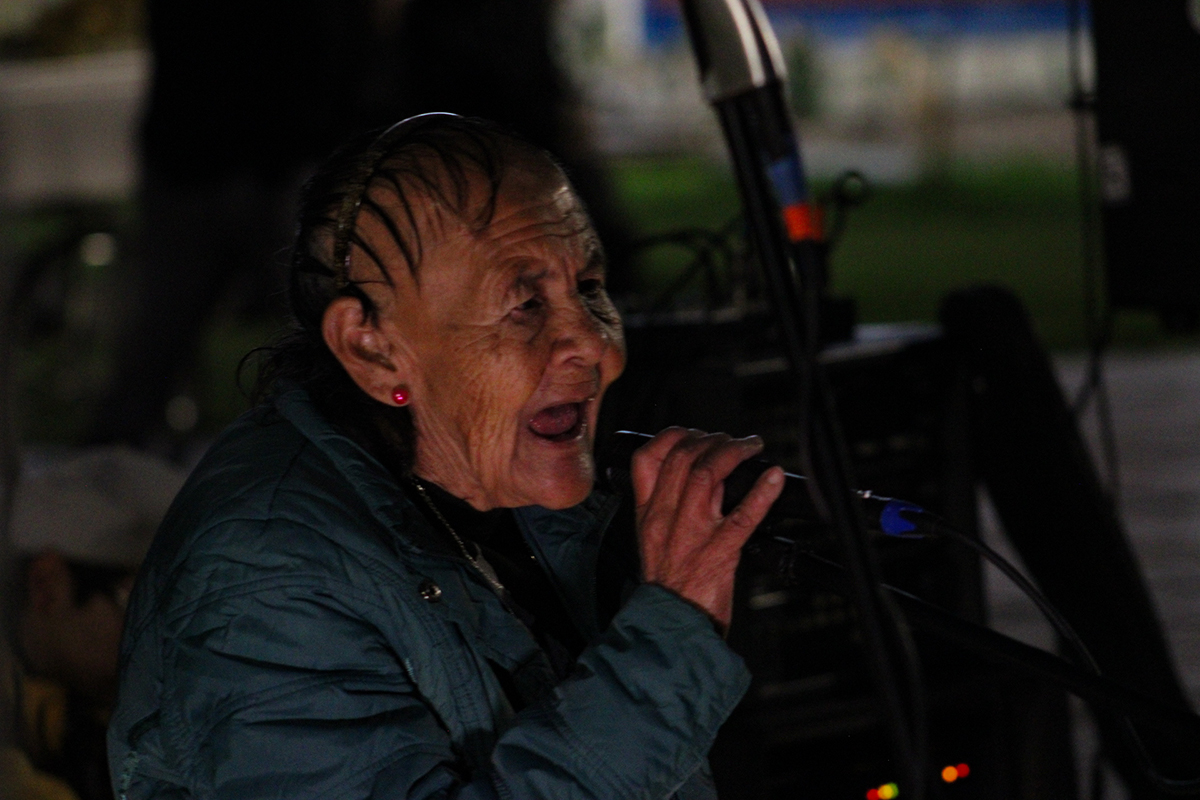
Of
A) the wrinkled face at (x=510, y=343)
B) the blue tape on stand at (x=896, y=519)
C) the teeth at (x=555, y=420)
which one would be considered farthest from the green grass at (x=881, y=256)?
the blue tape on stand at (x=896, y=519)

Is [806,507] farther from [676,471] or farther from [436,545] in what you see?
[436,545]

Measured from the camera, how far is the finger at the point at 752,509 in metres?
1.55

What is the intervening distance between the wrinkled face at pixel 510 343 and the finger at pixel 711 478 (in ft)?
0.80

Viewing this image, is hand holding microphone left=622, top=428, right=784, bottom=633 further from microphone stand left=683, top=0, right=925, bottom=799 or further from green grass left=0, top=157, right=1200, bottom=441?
green grass left=0, top=157, right=1200, bottom=441

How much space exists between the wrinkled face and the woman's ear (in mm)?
11

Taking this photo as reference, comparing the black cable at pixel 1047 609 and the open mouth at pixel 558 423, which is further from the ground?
the open mouth at pixel 558 423

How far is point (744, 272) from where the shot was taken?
9.62 ft

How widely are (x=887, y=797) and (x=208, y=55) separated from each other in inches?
154

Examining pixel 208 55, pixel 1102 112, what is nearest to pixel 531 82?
pixel 208 55

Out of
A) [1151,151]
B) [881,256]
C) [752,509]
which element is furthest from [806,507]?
[881,256]

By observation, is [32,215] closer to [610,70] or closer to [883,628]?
[610,70]

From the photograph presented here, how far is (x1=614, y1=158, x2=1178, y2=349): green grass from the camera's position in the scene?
993cm

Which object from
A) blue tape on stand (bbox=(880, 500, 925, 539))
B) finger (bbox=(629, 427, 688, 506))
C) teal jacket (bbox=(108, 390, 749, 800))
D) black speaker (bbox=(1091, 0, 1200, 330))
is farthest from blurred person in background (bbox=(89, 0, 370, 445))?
blue tape on stand (bbox=(880, 500, 925, 539))

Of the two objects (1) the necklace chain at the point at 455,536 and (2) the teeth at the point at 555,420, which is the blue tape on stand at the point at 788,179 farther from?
(1) the necklace chain at the point at 455,536
